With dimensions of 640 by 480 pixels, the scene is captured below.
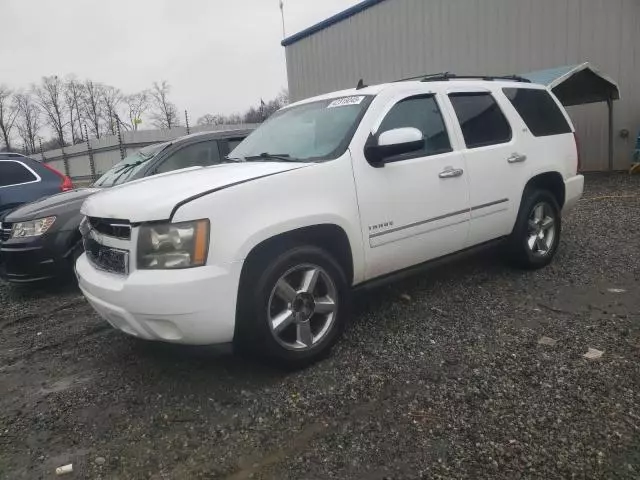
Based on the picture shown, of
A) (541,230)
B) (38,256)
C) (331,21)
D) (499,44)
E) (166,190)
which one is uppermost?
(331,21)

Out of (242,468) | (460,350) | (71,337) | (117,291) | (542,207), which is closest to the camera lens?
(242,468)

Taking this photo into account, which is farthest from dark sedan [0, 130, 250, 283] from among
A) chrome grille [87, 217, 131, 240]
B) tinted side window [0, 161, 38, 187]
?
chrome grille [87, 217, 131, 240]

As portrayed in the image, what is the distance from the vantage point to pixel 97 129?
6222 cm

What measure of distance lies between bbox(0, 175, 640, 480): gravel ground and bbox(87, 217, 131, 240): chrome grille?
2.62 ft

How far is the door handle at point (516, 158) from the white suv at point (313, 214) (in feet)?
0.06

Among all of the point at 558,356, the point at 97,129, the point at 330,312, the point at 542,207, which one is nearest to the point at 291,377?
the point at 330,312

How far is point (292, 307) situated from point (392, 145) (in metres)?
1.27

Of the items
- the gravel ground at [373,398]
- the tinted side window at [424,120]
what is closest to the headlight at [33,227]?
the gravel ground at [373,398]

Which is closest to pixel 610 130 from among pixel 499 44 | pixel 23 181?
pixel 499 44

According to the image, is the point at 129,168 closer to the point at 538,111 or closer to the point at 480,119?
the point at 480,119

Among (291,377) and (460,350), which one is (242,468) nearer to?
(291,377)

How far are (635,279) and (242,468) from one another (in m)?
3.93

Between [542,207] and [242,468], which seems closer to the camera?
[242,468]

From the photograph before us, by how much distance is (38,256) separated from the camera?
16.4 feet
